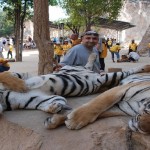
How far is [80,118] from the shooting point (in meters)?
2.80

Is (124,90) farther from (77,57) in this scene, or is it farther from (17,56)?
(17,56)

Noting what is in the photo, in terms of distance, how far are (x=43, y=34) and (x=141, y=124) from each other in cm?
660

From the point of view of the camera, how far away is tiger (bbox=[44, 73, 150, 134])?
9.14 ft

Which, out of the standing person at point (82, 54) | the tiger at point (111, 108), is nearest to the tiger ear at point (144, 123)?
the tiger at point (111, 108)

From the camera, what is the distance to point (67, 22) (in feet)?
125

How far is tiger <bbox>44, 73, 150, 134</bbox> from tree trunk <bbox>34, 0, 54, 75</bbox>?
225 inches

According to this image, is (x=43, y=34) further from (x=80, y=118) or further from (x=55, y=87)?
(x=80, y=118)

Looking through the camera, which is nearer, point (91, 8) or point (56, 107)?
point (56, 107)

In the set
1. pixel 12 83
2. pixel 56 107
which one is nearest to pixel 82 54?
pixel 12 83

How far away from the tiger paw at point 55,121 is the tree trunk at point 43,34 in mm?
5826

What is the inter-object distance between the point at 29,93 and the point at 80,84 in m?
0.74

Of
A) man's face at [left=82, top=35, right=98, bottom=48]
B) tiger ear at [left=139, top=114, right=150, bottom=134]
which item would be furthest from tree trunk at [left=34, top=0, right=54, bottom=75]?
→ tiger ear at [left=139, top=114, right=150, bottom=134]

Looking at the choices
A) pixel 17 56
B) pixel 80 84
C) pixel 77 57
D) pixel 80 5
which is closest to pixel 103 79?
pixel 80 84

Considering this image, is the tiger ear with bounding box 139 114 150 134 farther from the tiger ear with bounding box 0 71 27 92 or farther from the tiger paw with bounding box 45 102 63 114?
the tiger ear with bounding box 0 71 27 92
